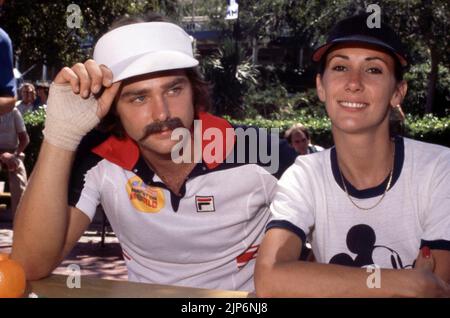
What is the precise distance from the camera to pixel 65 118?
2387mm

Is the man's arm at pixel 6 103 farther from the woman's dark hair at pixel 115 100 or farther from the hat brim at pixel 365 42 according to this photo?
the hat brim at pixel 365 42

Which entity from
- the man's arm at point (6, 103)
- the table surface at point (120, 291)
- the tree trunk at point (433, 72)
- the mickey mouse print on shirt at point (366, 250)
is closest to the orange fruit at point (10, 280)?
the table surface at point (120, 291)

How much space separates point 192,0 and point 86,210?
37.9 meters

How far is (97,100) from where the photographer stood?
248cm

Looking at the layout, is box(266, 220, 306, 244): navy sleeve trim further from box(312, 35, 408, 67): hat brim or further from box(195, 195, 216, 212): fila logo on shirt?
box(312, 35, 408, 67): hat brim

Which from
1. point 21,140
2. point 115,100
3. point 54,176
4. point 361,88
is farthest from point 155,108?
point 21,140

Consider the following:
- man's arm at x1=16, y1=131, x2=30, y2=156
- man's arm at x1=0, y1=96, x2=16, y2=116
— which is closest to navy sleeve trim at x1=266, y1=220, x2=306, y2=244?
man's arm at x1=0, y1=96, x2=16, y2=116

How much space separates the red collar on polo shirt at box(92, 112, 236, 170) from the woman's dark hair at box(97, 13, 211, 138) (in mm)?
36

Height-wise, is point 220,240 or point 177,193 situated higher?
point 177,193

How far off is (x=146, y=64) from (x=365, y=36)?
76 cm

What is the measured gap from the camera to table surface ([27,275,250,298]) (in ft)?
6.37
